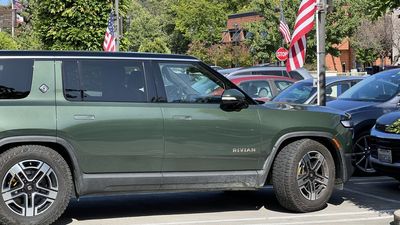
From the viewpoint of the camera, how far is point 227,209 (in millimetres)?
7395

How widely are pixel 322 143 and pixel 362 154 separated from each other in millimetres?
2351

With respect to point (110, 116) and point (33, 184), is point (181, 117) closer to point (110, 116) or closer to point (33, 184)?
point (110, 116)

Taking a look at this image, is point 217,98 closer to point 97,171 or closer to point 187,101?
point 187,101

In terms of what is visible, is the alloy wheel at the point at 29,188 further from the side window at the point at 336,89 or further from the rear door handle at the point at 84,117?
the side window at the point at 336,89

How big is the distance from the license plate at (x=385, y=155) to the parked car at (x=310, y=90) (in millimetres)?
2947

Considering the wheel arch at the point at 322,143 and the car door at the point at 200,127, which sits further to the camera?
the wheel arch at the point at 322,143

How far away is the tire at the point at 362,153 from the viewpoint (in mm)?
9359

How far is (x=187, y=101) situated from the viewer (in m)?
6.67

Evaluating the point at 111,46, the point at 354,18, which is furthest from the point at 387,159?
the point at 354,18

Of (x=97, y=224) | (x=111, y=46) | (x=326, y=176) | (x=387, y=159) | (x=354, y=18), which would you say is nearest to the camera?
(x=97, y=224)

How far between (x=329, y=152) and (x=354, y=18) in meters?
41.9

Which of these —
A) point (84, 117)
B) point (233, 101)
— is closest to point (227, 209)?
point (233, 101)

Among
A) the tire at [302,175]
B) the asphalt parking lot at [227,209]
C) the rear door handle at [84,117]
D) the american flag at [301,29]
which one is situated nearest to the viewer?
the rear door handle at [84,117]

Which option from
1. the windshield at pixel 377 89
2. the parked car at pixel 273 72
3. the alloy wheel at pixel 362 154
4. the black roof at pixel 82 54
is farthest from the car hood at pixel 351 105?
the parked car at pixel 273 72
